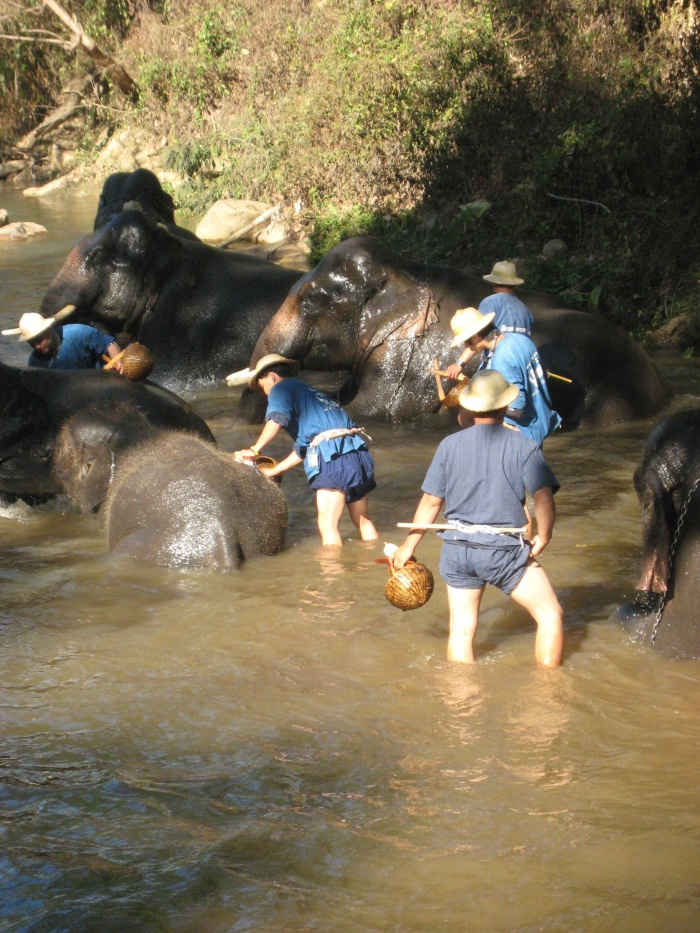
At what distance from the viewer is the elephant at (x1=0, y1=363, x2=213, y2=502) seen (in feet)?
27.4

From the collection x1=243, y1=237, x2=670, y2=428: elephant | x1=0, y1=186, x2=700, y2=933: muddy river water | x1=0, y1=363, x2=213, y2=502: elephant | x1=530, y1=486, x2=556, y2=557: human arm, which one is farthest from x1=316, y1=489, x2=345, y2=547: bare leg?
x1=243, y1=237, x2=670, y2=428: elephant

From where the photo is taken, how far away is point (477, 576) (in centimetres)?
557

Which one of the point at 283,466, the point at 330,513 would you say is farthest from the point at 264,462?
the point at 330,513

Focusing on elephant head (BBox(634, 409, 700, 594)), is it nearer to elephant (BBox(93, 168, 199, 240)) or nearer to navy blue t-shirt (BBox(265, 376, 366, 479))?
navy blue t-shirt (BBox(265, 376, 366, 479))

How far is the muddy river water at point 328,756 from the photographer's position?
161 inches

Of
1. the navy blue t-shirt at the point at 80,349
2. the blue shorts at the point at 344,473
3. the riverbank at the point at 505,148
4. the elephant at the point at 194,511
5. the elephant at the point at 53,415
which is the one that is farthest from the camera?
the riverbank at the point at 505,148

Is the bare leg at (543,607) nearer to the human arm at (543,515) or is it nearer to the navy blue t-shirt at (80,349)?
the human arm at (543,515)

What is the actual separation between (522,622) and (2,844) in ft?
9.57

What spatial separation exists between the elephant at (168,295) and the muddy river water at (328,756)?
4.84m

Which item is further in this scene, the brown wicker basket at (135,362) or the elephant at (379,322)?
the elephant at (379,322)

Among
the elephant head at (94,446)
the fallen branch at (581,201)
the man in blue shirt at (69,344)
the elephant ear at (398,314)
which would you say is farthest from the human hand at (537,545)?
the fallen branch at (581,201)

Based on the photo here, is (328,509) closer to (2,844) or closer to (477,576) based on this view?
(477,576)

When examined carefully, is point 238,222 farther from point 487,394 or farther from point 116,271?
point 487,394

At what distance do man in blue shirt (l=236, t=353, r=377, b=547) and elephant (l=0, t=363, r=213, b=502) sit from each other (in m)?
1.07
